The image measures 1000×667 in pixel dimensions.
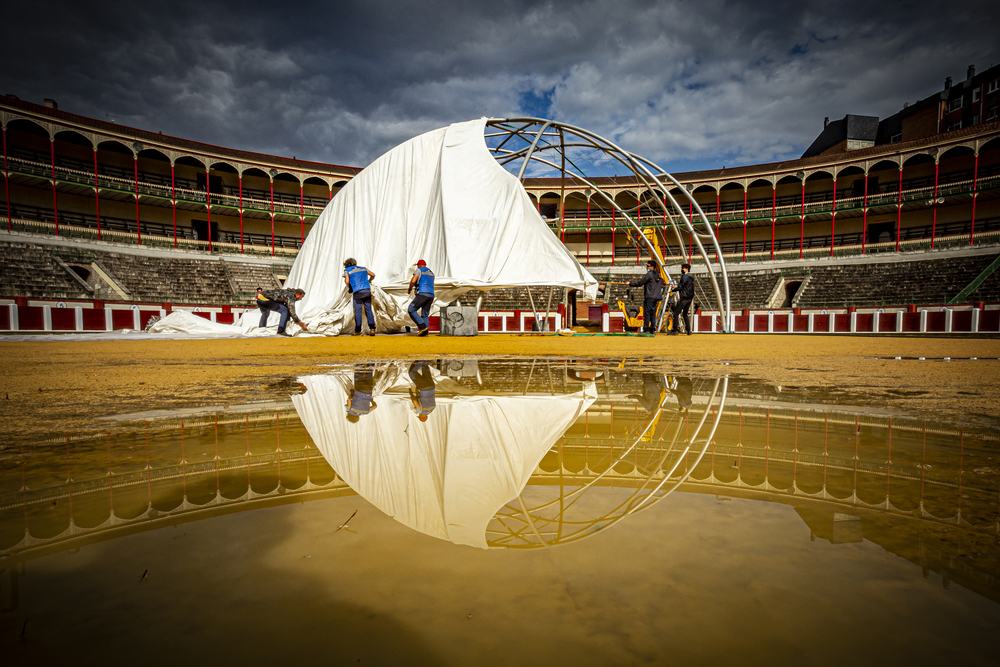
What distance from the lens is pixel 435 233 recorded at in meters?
11.5

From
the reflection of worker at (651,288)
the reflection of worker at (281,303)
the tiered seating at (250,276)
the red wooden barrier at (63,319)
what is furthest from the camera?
the tiered seating at (250,276)

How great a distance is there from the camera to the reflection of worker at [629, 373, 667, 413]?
2334 millimetres

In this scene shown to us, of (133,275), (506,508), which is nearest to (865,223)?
(506,508)

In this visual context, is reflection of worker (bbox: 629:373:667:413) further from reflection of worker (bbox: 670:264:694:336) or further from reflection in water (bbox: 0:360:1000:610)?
reflection of worker (bbox: 670:264:694:336)

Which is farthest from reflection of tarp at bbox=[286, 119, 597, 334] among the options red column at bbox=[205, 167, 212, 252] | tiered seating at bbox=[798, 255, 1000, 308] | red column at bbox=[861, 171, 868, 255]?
red column at bbox=[861, 171, 868, 255]

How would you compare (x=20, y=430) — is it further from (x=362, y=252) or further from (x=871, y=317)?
(x=871, y=317)

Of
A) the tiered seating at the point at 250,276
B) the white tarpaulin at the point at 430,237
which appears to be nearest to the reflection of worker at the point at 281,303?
the white tarpaulin at the point at 430,237

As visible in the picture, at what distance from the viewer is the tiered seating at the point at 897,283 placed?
21953 mm

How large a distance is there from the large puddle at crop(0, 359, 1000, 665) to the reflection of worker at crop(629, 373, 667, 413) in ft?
1.74

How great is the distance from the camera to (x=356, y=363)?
4.62 meters

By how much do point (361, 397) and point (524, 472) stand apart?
57.0 inches

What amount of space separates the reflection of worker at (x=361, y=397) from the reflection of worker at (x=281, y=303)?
8.26m

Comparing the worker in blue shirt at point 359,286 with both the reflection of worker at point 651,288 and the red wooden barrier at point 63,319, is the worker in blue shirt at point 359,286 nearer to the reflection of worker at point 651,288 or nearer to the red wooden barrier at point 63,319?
the reflection of worker at point 651,288

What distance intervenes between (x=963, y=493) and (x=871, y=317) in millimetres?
22581
